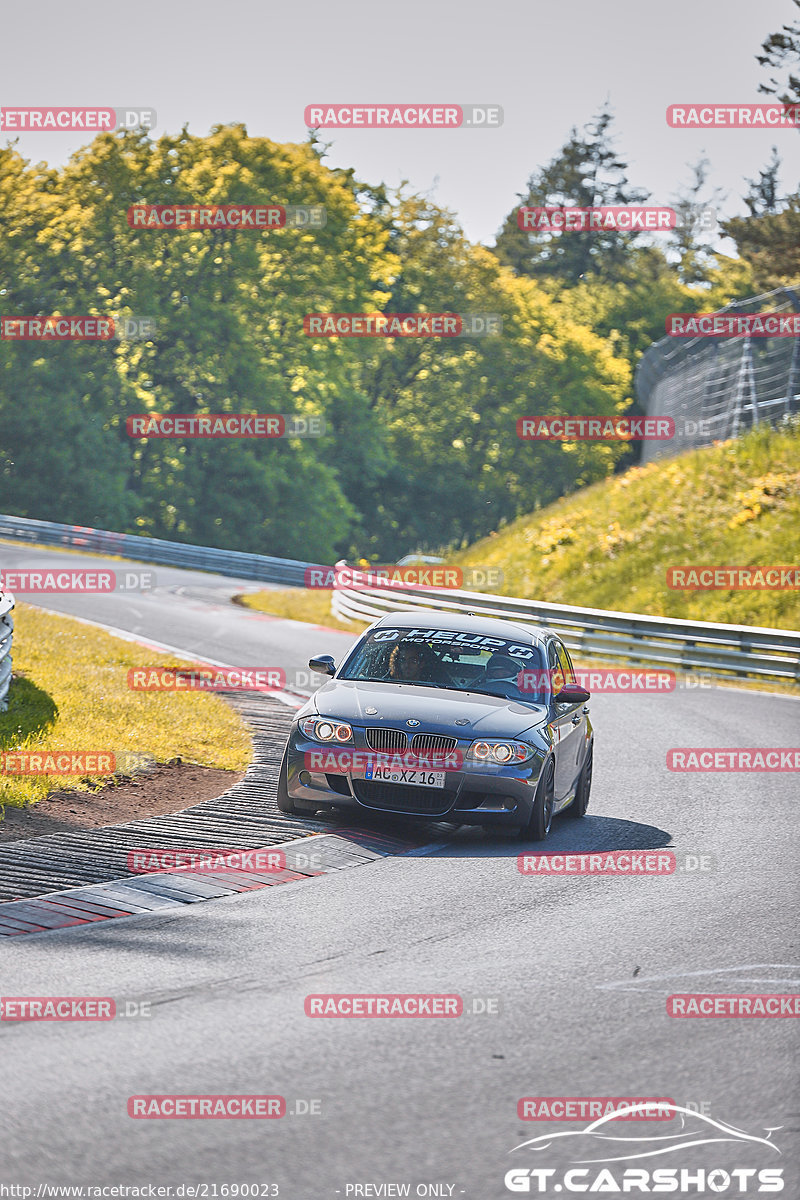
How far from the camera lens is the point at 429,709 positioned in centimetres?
1009

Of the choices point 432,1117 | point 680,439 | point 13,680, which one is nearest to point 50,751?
point 13,680

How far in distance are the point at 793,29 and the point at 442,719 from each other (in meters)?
31.2

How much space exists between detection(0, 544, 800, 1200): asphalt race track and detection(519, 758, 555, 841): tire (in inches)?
Answer: 6.3

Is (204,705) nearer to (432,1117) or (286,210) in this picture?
(432,1117)

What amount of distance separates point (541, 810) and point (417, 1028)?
444cm

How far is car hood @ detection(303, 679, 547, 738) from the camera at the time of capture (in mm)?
9914
